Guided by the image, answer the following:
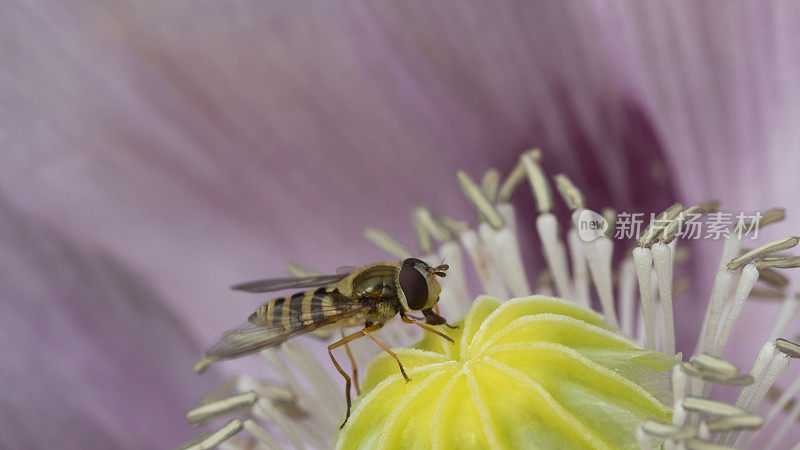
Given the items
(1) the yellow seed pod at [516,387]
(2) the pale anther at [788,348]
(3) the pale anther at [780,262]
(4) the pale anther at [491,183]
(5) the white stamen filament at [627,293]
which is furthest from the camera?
(4) the pale anther at [491,183]

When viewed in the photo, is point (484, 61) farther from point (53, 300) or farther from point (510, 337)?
point (53, 300)

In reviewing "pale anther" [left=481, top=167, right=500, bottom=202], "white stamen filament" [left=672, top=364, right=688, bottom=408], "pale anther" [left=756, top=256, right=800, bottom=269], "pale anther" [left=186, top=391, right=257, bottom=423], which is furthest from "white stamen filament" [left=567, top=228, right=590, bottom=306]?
"pale anther" [left=186, top=391, right=257, bottom=423]

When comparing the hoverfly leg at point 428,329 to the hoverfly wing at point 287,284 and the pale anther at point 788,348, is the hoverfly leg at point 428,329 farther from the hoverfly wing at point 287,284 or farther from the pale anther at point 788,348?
the pale anther at point 788,348

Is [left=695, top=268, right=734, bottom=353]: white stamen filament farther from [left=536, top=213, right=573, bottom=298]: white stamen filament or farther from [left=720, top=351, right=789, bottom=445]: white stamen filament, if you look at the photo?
[left=536, top=213, right=573, bottom=298]: white stamen filament

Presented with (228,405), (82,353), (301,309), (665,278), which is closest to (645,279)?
(665,278)

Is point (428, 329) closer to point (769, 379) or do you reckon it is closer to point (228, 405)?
point (228, 405)

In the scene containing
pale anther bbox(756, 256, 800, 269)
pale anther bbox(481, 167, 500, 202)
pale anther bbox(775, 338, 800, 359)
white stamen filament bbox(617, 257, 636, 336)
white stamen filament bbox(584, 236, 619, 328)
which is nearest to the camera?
pale anther bbox(775, 338, 800, 359)

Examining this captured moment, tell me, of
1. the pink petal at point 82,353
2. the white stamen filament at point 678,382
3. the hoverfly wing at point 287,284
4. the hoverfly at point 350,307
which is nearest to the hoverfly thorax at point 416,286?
the hoverfly at point 350,307

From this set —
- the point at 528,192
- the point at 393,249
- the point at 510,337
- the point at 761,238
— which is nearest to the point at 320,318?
the point at 510,337
